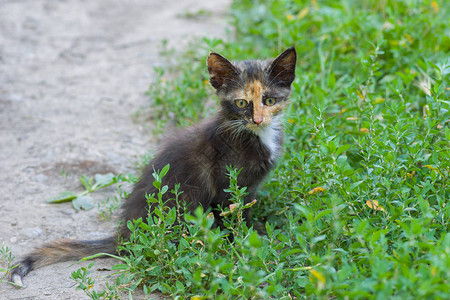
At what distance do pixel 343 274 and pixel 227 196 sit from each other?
1.27m

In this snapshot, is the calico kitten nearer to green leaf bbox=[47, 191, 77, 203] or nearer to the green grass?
the green grass

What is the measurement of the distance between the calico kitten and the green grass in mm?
155

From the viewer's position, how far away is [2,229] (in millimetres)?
3615

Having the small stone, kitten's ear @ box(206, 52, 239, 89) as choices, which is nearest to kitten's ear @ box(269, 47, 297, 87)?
kitten's ear @ box(206, 52, 239, 89)

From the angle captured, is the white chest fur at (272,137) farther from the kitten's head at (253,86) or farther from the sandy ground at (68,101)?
the sandy ground at (68,101)

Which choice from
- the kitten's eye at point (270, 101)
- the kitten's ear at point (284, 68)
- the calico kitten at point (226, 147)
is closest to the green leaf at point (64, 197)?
the calico kitten at point (226, 147)

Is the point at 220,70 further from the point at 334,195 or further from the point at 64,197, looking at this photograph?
the point at 64,197

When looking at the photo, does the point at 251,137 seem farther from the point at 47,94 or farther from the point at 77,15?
the point at 77,15

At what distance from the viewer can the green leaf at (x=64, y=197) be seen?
4.01 meters

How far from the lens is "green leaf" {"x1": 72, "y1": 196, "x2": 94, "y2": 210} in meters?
3.99

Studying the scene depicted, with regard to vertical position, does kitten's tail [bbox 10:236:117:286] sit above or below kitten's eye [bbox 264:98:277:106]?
below

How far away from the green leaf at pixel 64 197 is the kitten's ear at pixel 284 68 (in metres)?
1.95

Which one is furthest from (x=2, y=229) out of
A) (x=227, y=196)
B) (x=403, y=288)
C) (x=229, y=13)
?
(x=229, y=13)

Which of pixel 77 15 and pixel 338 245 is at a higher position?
pixel 77 15
